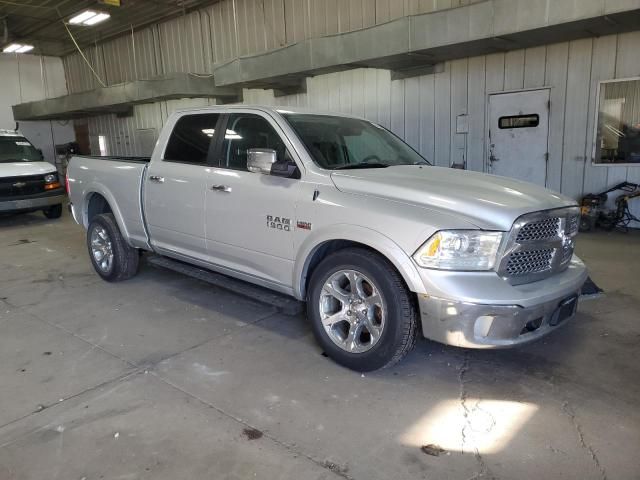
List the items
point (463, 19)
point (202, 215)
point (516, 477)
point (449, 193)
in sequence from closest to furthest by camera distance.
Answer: point (516, 477) < point (449, 193) < point (202, 215) < point (463, 19)

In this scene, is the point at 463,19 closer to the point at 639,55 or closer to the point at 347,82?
the point at 639,55

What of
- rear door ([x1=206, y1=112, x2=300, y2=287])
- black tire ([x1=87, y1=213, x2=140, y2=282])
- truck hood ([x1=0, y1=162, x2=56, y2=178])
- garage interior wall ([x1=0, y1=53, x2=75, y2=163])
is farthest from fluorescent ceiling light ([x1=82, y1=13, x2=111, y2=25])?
rear door ([x1=206, y1=112, x2=300, y2=287])

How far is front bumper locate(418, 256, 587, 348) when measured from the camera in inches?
109

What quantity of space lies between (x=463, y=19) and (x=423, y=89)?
2.68 m

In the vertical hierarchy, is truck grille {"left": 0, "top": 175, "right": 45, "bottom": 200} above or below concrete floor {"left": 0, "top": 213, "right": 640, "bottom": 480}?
above

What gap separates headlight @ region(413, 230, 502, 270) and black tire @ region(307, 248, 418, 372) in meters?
0.27

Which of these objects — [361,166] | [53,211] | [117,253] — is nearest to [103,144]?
[53,211]

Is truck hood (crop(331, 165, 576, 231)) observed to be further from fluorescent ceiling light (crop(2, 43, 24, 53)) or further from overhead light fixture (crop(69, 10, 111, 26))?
fluorescent ceiling light (crop(2, 43, 24, 53))

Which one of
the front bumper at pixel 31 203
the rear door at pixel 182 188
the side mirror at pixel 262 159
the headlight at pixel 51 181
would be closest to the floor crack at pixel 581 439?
the side mirror at pixel 262 159

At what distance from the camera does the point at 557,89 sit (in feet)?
27.3

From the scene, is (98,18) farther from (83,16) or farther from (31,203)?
(31,203)

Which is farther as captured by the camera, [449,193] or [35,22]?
[35,22]

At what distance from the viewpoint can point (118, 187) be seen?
16.9 ft

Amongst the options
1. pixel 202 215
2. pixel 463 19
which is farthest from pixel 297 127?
pixel 463 19
